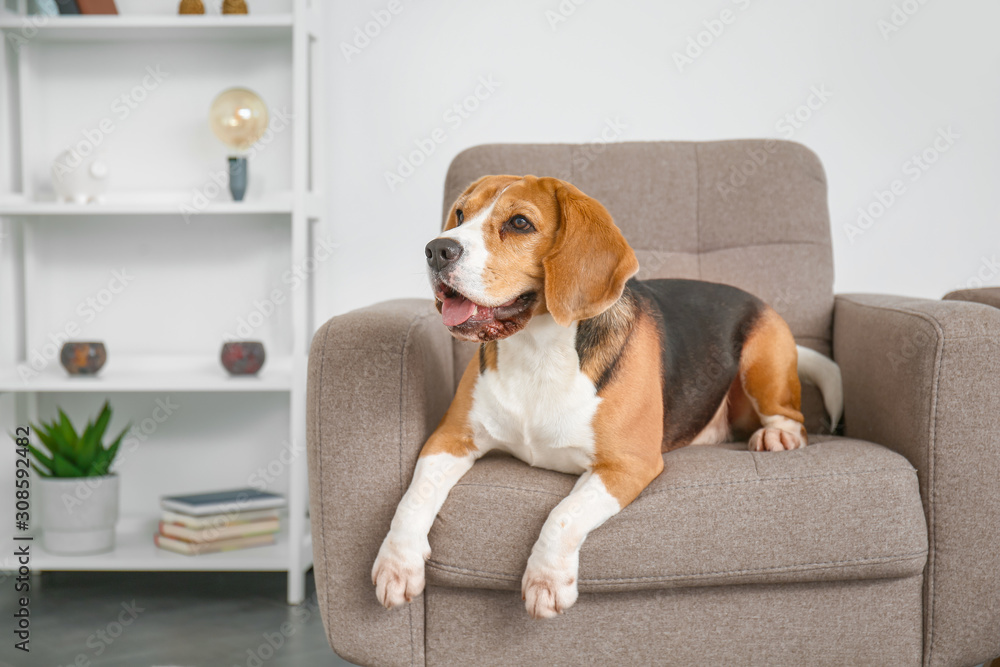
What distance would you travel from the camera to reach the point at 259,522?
2895 millimetres

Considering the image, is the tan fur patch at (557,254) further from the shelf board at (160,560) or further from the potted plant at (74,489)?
the potted plant at (74,489)

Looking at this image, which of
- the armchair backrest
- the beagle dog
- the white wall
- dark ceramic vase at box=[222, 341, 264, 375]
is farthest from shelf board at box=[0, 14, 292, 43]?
the beagle dog

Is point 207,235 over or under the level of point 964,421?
over

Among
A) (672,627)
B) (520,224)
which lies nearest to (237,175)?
(520,224)

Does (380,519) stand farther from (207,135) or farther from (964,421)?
(207,135)

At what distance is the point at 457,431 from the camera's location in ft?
5.57

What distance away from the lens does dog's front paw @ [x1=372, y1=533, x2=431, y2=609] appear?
60.0 inches

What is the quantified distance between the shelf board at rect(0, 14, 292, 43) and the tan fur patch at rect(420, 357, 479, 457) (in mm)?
1660

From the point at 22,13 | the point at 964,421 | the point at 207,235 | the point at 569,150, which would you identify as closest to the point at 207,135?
the point at 207,235

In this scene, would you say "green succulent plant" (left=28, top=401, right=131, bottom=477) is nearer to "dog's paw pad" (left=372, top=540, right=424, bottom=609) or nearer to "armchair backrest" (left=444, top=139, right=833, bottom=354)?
"armchair backrest" (left=444, top=139, right=833, bottom=354)

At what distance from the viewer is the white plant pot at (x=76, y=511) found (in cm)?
270

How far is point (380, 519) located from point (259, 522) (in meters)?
1.40

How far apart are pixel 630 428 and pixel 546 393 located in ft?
0.61

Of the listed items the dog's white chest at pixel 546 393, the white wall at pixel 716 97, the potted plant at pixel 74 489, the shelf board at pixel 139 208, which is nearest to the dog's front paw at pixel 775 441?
the dog's white chest at pixel 546 393
